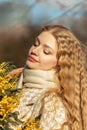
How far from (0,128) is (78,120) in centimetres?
76

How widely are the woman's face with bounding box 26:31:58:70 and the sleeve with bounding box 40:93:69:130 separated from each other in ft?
0.54

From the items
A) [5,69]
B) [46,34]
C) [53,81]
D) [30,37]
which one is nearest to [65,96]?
[53,81]

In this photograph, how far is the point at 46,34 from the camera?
10.9 ft

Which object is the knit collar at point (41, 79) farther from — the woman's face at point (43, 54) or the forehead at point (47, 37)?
the forehead at point (47, 37)

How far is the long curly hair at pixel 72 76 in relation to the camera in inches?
129

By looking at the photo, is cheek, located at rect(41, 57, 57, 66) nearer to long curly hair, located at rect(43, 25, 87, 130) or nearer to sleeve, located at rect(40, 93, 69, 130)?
long curly hair, located at rect(43, 25, 87, 130)

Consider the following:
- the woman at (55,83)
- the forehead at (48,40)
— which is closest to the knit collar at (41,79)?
the woman at (55,83)

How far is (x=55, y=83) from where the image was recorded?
10.8 ft

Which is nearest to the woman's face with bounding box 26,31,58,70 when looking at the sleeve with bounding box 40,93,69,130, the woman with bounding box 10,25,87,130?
the woman with bounding box 10,25,87,130

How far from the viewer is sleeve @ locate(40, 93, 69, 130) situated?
3085 mm

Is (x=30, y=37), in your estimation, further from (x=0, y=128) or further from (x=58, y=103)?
(x=0, y=128)

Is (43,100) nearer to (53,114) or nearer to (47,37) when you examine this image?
(53,114)

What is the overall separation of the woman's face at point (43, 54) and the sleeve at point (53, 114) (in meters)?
0.16

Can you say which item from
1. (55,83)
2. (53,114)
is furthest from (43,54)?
(53,114)
